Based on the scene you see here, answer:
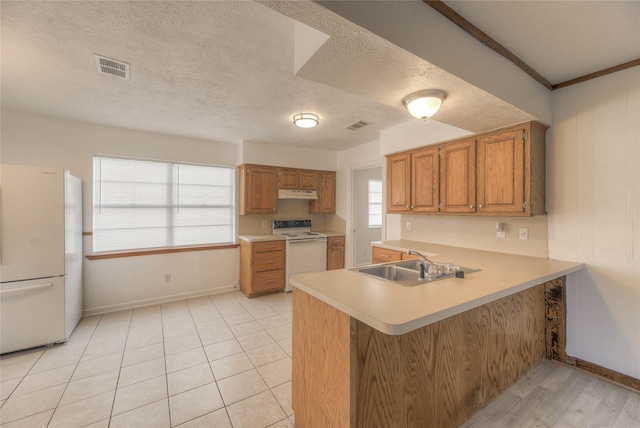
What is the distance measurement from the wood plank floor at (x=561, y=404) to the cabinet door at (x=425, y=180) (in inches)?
70.1

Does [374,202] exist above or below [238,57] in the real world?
below

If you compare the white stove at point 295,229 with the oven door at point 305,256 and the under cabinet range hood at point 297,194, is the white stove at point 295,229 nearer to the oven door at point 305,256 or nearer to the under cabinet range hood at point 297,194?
the oven door at point 305,256

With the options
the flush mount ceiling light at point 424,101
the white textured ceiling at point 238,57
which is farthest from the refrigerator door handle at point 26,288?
the flush mount ceiling light at point 424,101

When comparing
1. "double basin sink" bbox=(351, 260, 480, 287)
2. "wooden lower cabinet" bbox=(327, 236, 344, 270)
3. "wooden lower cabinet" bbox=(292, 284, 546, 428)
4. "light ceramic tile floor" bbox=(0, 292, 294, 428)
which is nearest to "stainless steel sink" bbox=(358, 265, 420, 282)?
"double basin sink" bbox=(351, 260, 480, 287)

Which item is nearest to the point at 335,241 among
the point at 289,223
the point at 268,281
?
the point at 289,223

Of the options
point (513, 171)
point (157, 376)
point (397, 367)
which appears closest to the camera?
point (397, 367)

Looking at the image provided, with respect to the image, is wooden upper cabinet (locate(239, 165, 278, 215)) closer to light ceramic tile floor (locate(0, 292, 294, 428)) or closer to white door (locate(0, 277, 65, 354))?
light ceramic tile floor (locate(0, 292, 294, 428))

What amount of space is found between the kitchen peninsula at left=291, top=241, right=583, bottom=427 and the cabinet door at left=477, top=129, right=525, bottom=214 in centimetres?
64

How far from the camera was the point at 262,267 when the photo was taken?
4.19 m

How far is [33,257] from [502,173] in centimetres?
457

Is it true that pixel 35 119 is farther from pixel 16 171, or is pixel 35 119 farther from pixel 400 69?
pixel 400 69

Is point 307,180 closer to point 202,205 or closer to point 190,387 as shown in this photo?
point 202,205

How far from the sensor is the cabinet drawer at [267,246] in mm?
4145

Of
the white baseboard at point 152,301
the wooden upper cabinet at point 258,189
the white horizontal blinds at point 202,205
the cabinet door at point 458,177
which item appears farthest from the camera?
the wooden upper cabinet at point 258,189
